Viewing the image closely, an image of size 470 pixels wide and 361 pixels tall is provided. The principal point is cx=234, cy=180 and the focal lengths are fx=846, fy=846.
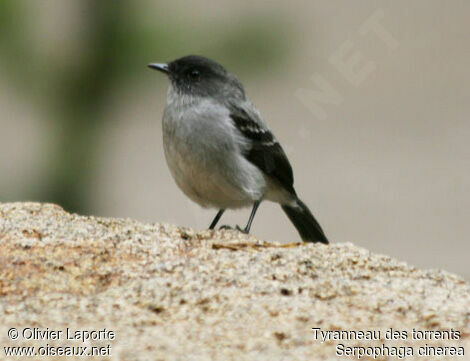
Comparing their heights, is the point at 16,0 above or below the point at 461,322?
above

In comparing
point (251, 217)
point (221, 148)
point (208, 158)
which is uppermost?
point (221, 148)

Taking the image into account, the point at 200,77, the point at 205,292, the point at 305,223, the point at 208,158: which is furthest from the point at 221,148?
the point at 205,292

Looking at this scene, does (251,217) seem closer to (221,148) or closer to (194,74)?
(221,148)

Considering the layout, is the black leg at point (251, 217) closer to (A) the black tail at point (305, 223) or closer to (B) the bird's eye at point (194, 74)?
(A) the black tail at point (305, 223)

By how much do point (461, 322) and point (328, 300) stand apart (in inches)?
23.6

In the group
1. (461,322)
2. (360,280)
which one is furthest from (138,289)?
(461,322)

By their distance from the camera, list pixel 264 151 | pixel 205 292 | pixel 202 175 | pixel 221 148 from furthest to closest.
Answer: pixel 264 151 → pixel 221 148 → pixel 202 175 → pixel 205 292

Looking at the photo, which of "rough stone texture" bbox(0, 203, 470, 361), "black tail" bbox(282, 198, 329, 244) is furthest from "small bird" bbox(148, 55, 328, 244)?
"rough stone texture" bbox(0, 203, 470, 361)

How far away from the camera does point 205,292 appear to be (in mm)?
3898

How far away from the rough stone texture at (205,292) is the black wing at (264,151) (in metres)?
1.97

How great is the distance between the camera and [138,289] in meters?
3.96

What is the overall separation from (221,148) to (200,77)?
0.85 metres

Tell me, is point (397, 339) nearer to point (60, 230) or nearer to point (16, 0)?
point (60, 230)

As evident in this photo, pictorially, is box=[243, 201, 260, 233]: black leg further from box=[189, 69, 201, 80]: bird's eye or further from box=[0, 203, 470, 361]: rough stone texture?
box=[0, 203, 470, 361]: rough stone texture
